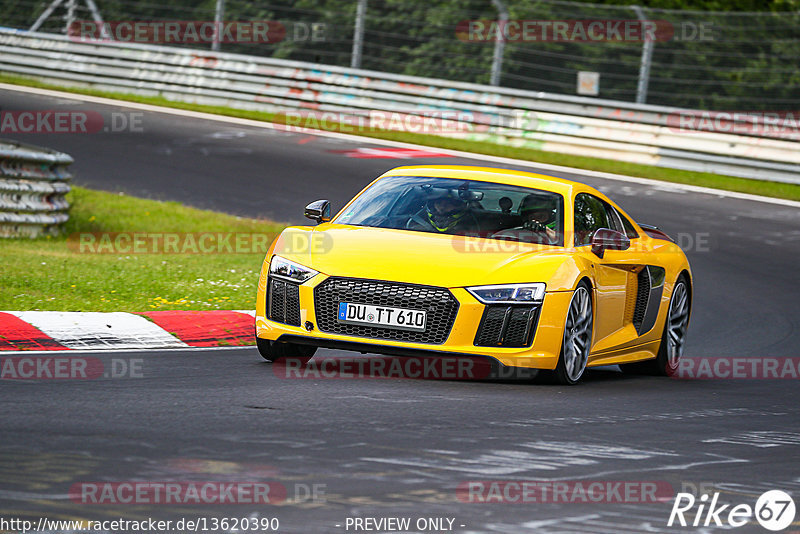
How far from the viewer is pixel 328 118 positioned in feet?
79.0

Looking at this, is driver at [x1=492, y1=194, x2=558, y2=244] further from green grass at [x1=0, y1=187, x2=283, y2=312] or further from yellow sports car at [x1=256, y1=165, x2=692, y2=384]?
green grass at [x1=0, y1=187, x2=283, y2=312]

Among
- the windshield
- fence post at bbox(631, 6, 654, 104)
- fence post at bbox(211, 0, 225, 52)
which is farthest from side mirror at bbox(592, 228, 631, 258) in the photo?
fence post at bbox(211, 0, 225, 52)

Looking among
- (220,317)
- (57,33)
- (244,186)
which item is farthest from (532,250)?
(57,33)

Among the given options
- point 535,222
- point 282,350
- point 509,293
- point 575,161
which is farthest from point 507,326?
point 575,161

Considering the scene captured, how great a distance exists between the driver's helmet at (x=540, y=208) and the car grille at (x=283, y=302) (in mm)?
1731

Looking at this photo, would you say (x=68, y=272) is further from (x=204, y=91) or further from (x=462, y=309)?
(x=204, y=91)

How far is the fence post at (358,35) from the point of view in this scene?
24.0 metres

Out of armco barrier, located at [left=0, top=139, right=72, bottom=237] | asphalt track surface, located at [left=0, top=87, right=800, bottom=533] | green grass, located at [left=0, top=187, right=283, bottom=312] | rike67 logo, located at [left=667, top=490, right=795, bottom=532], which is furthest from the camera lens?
armco barrier, located at [left=0, top=139, right=72, bottom=237]

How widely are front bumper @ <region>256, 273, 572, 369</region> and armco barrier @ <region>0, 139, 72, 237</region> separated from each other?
21.6 feet

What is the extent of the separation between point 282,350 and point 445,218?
1360 mm

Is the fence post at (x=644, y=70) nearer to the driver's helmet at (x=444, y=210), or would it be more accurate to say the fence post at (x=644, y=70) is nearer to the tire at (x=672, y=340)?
the tire at (x=672, y=340)

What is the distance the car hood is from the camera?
7852 millimetres

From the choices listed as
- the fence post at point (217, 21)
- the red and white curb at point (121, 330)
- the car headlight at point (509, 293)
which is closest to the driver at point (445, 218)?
the car headlight at point (509, 293)

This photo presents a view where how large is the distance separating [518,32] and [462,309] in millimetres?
16224
